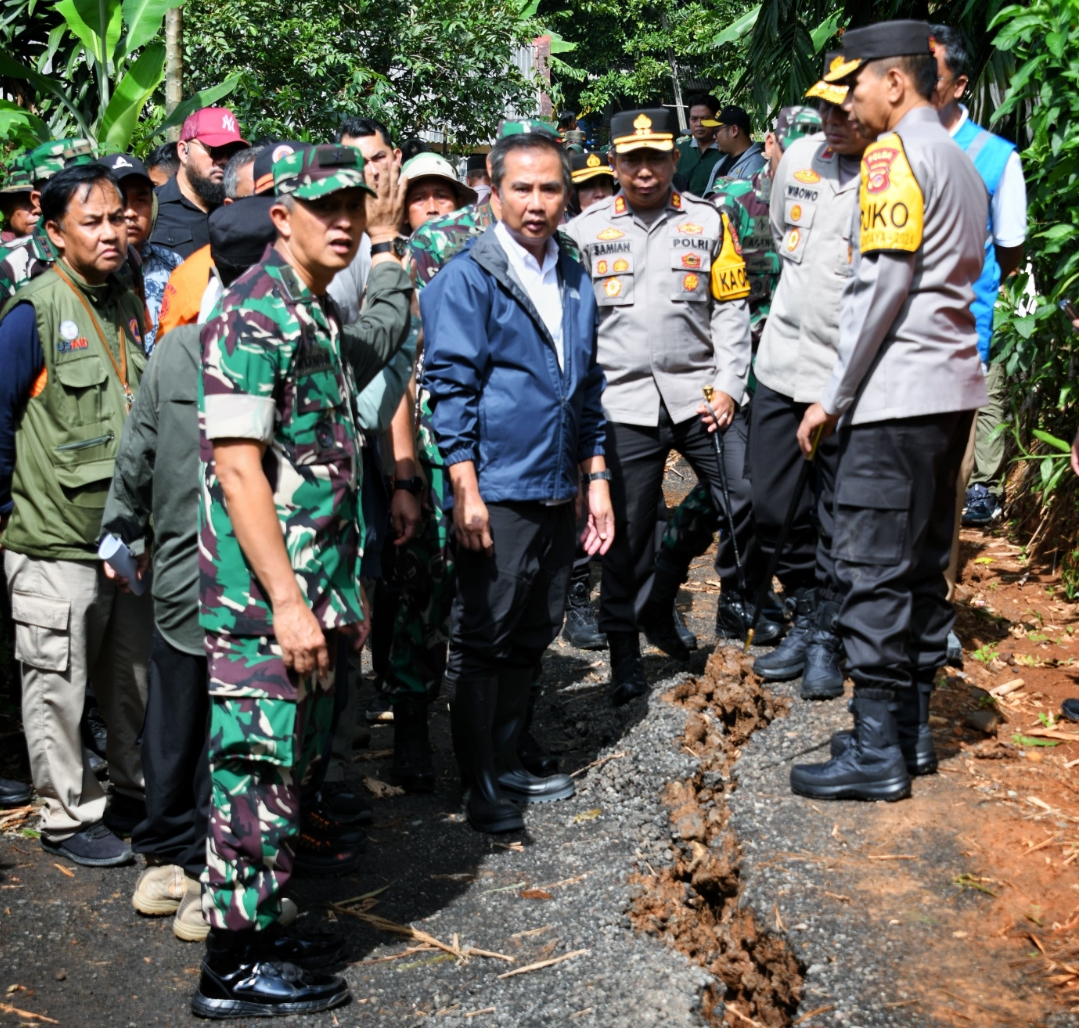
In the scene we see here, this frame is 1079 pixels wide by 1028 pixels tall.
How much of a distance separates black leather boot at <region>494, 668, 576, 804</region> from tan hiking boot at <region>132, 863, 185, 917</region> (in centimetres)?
125

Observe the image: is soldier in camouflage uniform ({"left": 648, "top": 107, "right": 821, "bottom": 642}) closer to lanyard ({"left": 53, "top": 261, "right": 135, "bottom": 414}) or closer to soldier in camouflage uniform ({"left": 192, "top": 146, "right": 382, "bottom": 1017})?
lanyard ({"left": 53, "top": 261, "right": 135, "bottom": 414})

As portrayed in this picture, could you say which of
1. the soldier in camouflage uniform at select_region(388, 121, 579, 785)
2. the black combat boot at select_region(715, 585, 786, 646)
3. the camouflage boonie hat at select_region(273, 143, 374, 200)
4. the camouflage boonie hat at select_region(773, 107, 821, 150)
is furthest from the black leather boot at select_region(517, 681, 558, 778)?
the camouflage boonie hat at select_region(773, 107, 821, 150)

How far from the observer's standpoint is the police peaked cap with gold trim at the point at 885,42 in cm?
405

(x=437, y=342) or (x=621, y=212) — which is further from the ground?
(x=621, y=212)

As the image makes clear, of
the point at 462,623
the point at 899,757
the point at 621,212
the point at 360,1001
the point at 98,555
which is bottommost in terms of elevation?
the point at 360,1001

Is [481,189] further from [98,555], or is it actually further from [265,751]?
[265,751]

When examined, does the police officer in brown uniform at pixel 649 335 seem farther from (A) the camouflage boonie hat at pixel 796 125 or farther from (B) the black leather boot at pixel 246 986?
(B) the black leather boot at pixel 246 986

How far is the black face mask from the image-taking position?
19.7 ft

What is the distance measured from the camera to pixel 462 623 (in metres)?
4.48

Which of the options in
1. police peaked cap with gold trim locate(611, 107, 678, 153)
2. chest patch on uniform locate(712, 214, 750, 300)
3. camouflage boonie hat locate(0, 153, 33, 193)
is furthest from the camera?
camouflage boonie hat locate(0, 153, 33, 193)

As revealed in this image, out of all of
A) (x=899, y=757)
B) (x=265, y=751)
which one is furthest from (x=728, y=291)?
(x=265, y=751)

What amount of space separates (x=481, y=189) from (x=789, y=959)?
5.51 metres

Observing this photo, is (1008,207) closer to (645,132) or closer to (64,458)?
(645,132)

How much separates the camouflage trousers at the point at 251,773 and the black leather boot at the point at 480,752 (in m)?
1.28
